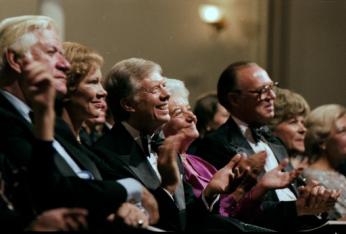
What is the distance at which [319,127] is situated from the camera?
19.0 ft

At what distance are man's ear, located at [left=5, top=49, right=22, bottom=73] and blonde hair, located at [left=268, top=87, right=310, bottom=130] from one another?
9.26 feet

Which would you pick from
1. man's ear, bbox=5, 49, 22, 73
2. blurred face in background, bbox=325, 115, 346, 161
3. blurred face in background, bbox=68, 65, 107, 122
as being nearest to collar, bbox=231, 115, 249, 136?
blurred face in background, bbox=325, 115, 346, 161

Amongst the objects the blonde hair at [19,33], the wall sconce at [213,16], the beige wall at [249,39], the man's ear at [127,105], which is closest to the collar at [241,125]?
the man's ear at [127,105]

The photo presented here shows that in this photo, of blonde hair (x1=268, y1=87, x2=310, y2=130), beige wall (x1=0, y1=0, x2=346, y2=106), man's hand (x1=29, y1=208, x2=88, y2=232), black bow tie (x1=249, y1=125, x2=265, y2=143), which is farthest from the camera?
beige wall (x1=0, y1=0, x2=346, y2=106)

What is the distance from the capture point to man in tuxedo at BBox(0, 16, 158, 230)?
300 centimetres

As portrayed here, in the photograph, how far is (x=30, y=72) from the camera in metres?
3.04

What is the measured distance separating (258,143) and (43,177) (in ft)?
8.09

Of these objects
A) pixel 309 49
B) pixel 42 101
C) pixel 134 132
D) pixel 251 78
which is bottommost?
pixel 309 49

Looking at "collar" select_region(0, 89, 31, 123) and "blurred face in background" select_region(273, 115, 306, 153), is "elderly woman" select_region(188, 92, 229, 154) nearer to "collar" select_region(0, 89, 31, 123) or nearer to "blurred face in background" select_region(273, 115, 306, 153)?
"blurred face in background" select_region(273, 115, 306, 153)

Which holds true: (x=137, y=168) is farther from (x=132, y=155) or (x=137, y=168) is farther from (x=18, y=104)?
(x=18, y=104)

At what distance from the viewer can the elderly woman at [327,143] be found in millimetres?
5648

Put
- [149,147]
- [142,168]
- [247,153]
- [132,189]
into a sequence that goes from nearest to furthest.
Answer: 1. [132,189]
2. [142,168]
3. [149,147]
4. [247,153]

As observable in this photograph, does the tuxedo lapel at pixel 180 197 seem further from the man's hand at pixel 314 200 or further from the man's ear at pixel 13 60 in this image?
the man's ear at pixel 13 60

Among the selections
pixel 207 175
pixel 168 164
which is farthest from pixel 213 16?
pixel 168 164
